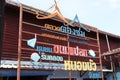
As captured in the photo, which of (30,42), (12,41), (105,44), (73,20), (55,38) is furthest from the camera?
(105,44)

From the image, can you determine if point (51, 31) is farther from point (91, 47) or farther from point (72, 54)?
point (91, 47)

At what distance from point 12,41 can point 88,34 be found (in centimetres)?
583

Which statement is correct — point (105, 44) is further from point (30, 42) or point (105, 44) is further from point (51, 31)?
point (30, 42)

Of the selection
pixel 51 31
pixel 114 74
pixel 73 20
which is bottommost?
pixel 114 74

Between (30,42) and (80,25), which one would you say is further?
(80,25)

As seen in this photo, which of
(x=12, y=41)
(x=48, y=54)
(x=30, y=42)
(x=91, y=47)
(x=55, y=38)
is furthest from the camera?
(x=91, y=47)

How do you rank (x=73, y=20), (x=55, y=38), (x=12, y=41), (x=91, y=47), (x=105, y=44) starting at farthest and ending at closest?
(x=105, y=44) → (x=91, y=47) → (x=73, y=20) → (x=55, y=38) → (x=12, y=41)

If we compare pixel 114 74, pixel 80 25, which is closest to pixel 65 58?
pixel 80 25

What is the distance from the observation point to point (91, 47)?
12.4m

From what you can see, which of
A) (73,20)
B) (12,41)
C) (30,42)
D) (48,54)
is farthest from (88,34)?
(12,41)

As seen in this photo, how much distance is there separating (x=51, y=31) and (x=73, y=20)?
160 cm

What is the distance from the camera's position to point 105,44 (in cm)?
1438

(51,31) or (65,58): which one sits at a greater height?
(51,31)

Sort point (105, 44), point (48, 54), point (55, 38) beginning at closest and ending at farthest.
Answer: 1. point (48, 54)
2. point (55, 38)
3. point (105, 44)
